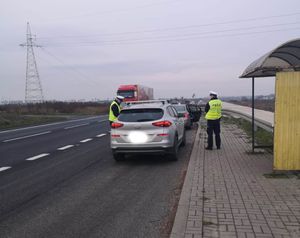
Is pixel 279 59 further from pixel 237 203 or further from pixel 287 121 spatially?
pixel 237 203

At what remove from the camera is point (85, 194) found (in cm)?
580

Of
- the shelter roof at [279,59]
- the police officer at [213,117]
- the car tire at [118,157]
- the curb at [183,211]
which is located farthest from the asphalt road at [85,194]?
the shelter roof at [279,59]

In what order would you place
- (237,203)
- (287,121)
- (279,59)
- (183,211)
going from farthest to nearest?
(279,59) < (287,121) < (237,203) < (183,211)

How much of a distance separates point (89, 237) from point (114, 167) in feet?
13.5

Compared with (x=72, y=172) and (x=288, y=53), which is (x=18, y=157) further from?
(x=288, y=53)

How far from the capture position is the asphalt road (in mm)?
4312

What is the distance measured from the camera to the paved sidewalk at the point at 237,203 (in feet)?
12.8

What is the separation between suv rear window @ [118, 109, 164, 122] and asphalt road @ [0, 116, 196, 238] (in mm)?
1240

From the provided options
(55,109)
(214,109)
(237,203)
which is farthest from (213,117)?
(55,109)

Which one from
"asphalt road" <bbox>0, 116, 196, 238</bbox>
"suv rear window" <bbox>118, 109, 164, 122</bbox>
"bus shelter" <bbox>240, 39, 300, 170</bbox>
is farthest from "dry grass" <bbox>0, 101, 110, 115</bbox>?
"bus shelter" <bbox>240, 39, 300, 170</bbox>

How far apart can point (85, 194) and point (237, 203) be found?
275 centimetres

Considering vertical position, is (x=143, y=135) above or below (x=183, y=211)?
above

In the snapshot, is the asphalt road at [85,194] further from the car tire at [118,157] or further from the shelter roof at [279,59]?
the shelter roof at [279,59]

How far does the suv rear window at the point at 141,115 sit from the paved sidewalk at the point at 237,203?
162 cm
